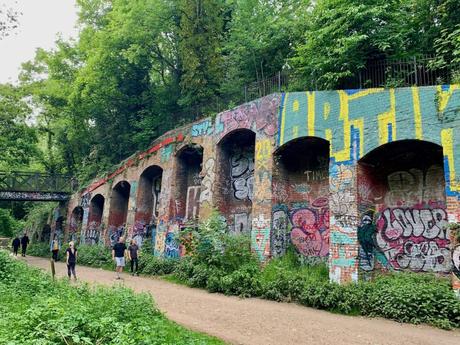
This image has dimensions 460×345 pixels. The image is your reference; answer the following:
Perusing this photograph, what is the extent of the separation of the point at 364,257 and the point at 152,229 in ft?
A: 38.9

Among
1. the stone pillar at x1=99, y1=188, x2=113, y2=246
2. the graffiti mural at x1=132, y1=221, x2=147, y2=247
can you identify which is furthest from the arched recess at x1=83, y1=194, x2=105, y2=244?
the graffiti mural at x1=132, y1=221, x2=147, y2=247

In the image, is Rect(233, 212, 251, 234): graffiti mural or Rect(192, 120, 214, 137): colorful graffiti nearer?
Rect(233, 212, 251, 234): graffiti mural

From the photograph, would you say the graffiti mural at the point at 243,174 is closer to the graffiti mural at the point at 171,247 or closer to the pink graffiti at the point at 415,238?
the graffiti mural at the point at 171,247

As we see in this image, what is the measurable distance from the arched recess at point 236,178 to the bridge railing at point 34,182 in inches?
585

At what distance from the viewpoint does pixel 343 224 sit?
1102 cm

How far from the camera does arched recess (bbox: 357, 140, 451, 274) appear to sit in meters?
10.5

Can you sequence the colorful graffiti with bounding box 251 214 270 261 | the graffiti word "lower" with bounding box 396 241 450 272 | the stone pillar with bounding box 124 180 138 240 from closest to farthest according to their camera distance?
the graffiti word "lower" with bounding box 396 241 450 272 → the colorful graffiti with bounding box 251 214 270 261 → the stone pillar with bounding box 124 180 138 240

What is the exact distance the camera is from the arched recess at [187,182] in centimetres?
1755

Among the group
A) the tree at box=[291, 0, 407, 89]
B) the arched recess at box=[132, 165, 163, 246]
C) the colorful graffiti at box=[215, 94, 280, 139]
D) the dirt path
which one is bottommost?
the dirt path

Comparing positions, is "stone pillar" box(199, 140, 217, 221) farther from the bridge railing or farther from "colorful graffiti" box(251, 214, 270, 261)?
the bridge railing

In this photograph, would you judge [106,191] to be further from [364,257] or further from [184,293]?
[364,257]

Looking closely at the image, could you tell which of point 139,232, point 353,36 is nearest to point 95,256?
point 139,232

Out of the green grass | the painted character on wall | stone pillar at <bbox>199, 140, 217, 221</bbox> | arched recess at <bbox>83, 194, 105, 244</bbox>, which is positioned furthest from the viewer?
arched recess at <bbox>83, 194, 105, 244</bbox>

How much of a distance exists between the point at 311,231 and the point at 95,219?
52.6 feet
